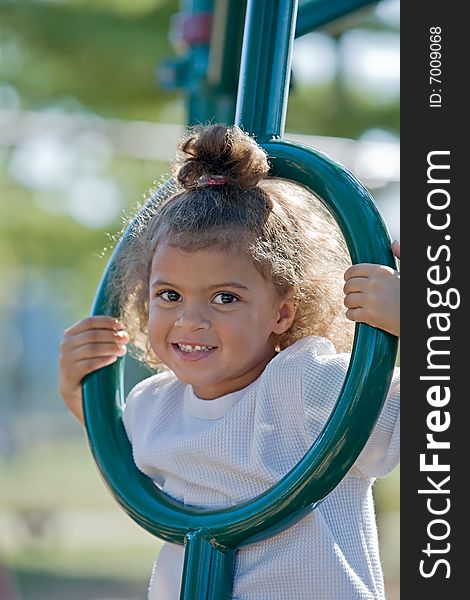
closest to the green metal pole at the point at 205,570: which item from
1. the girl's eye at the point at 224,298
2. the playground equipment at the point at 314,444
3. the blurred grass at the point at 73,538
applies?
the playground equipment at the point at 314,444

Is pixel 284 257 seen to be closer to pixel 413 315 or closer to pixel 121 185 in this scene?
pixel 413 315

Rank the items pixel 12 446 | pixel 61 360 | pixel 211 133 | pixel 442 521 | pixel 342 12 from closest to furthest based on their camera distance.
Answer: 1. pixel 442 521
2. pixel 211 133
3. pixel 61 360
4. pixel 342 12
5. pixel 12 446

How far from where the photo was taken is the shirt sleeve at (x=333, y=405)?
4.33 feet

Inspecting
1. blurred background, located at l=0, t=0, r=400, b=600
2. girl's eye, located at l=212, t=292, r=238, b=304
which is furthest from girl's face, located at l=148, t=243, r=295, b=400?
blurred background, located at l=0, t=0, r=400, b=600

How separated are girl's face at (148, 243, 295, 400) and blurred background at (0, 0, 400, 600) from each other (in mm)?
3024

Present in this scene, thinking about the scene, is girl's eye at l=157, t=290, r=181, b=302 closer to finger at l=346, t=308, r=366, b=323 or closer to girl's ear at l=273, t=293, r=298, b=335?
girl's ear at l=273, t=293, r=298, b=335

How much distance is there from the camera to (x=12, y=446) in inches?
362

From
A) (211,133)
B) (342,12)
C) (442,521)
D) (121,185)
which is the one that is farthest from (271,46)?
(121,185)

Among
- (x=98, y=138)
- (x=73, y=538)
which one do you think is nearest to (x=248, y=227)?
(x=98, y=138)

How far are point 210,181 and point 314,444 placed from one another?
40cm

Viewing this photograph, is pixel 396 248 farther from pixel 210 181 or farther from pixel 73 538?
pixel 73 538

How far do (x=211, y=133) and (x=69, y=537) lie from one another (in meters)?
6.22

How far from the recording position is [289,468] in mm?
1390

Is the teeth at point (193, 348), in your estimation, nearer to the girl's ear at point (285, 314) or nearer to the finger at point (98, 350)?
the girl's ear at point (285, 314)
